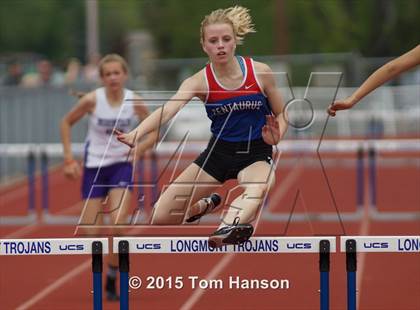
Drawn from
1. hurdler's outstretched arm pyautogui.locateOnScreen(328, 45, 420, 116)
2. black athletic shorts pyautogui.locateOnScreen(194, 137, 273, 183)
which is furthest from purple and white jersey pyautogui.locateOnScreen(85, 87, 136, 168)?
hurdler's outstretched arm pyautogui.locateOnScreen(328, 45, 420, 116)

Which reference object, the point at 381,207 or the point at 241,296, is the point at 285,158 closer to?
the point at 381,207

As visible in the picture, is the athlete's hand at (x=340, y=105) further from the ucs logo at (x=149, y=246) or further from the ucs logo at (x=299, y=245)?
the ucs logo at (x=149, y=246)

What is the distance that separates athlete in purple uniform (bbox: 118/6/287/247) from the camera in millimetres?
6984

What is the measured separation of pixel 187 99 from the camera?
7152mm

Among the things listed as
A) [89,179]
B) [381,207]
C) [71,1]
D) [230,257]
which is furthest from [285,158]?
[71,1]

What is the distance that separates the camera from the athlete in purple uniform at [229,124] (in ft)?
22.9

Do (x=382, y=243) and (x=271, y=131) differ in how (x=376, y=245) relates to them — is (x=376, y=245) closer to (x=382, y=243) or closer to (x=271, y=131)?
(x=382, y=243)

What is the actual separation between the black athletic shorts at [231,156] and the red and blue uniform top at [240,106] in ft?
0.14

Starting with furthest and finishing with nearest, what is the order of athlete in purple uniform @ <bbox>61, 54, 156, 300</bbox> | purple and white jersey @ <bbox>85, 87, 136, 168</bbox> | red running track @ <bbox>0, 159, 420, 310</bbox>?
purple and white jersey @ <bbox>85, 87, 136, 168</bbox> < athlete in purple uniform @ <bbox>61, 54, 156, 300</bbox> < red running track @ <bbox>0, 159, 420, 310</bbox>

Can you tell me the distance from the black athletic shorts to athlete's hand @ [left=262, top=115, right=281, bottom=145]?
0.52ft

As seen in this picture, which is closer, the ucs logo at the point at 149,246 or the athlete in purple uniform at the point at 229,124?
the ucs logo at the point at 149,246

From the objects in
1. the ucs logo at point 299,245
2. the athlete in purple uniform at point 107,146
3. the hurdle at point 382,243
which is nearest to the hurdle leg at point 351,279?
the hurdle at point 382,243

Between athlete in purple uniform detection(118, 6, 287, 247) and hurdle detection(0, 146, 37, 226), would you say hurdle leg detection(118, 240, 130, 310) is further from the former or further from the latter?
hurdle detection(0, 146, 37, 226)

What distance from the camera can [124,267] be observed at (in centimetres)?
689
